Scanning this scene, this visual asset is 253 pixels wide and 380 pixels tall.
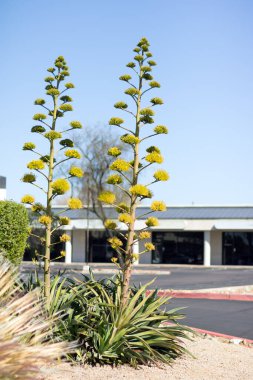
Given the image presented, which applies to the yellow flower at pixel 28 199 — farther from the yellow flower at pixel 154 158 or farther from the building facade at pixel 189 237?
the building facade at pixel 189 237

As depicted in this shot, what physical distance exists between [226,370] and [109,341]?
5.19 feet

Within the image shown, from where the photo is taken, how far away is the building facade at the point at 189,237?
154ft

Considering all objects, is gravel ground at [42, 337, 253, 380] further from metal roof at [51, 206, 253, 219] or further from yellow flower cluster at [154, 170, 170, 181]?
metal roof at [51, 206, 253, 219]

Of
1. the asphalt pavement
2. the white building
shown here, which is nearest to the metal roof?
the white building

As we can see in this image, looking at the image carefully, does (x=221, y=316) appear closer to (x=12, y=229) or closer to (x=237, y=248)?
(x=12, y=229)

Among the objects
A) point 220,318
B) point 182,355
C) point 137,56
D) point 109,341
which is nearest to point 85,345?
point 109,341

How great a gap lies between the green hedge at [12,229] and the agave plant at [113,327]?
6341mm

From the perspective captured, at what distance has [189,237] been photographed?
160 ft

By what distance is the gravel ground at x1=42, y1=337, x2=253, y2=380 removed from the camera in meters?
6.84

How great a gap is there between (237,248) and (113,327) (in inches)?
1618

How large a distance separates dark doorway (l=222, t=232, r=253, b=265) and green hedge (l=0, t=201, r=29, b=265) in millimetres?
34180

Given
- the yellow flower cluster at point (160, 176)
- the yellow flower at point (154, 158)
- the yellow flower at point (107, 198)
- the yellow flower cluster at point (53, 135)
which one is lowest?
the yellow flower at point (107, 198)

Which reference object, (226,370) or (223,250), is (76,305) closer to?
(226,370)

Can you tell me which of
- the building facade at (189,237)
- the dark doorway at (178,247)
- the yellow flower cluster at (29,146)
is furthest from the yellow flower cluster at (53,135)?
the dark doorway at (178,247)
